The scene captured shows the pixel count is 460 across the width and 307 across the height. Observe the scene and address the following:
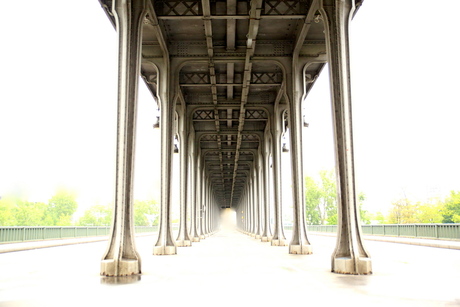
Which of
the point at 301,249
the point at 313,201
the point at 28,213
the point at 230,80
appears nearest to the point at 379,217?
the point at 313,201

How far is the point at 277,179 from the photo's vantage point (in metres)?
24.7

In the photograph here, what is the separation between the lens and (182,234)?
23.7m

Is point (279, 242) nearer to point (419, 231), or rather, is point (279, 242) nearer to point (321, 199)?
point (419, 231)

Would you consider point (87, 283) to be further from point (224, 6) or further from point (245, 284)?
point (224, 6)

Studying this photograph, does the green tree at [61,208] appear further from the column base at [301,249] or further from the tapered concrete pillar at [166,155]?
the column base at [301,249]

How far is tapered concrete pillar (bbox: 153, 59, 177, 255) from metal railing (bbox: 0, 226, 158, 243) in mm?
9760

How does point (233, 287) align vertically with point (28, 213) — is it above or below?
below

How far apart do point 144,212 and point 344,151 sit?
423ft

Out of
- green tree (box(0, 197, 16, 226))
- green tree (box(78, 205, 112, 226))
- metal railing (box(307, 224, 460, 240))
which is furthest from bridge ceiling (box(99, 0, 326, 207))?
green tree (box(78, 205, 112, 226))

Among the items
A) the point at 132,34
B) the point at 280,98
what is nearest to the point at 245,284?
the point at 132,34

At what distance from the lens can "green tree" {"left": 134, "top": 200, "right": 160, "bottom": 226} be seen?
131250 mm

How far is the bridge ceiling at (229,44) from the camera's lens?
16016 millimetres

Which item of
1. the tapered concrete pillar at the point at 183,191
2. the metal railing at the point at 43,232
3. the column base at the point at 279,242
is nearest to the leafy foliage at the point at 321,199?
the metal railing at the point at 43,232

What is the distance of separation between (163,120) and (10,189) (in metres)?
99.9
